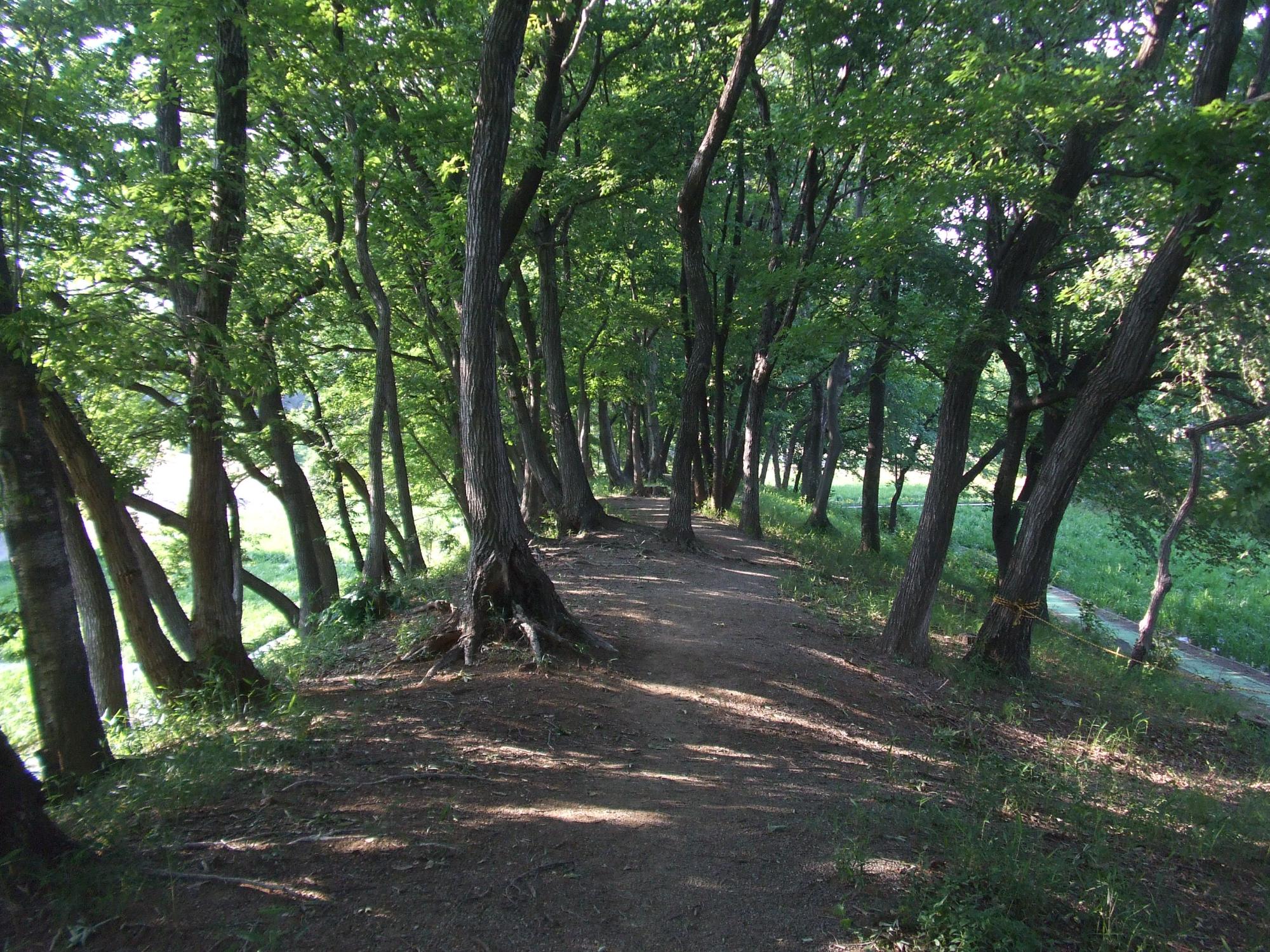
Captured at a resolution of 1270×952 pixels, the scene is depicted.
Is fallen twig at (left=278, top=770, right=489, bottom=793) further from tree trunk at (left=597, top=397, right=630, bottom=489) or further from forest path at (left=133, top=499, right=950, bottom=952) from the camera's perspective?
tree trunk at (left=597, top=397, right=630, bottom=489)

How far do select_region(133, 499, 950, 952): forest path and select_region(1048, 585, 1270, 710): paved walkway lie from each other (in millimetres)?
9053

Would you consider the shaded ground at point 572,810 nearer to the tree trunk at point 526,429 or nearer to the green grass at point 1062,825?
the green grass at point 1062,825

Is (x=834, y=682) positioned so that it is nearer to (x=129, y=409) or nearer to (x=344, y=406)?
(x=129, y=409)

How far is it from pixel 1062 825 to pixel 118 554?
27.0 ft

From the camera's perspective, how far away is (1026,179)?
25.3ft

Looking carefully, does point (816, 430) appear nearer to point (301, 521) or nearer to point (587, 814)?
point (301, 521)

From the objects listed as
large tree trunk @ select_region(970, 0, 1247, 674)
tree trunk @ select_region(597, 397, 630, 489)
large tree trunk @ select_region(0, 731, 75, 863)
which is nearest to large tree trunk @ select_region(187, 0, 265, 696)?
large tree trunk @ select_region(0, 731, 75, 863)

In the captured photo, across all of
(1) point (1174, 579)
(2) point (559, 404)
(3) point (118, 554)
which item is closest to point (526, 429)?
(2) point (559, 404)

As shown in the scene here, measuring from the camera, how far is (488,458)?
6.47 m

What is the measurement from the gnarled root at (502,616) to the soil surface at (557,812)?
25 cm

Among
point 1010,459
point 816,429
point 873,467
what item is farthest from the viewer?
point 816,429

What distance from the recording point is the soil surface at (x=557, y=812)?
3.15 meters

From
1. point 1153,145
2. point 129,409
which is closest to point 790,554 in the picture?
point 1153,145

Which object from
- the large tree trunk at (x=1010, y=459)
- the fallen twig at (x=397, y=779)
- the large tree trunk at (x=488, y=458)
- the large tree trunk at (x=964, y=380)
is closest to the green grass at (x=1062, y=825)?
the large tree trunk at (x=964, y=380)
